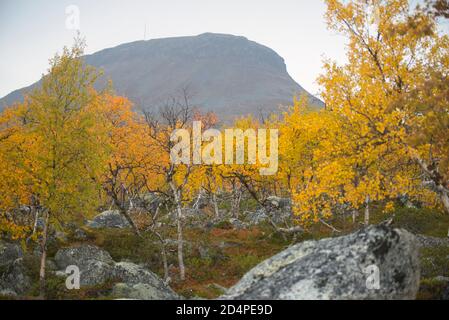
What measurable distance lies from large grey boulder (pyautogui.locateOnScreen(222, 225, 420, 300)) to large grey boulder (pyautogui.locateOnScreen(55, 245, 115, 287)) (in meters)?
11.2

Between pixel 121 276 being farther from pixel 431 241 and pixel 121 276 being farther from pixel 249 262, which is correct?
pixel 431 241

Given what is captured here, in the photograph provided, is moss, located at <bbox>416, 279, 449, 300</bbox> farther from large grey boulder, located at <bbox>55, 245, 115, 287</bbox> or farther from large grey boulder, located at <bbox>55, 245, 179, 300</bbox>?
large grey boulder, located at <bbox>55, 245, 115, 287</bbox>

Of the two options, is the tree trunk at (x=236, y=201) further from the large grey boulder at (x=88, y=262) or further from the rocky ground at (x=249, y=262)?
the large grey boulder at (x=88, y=262)

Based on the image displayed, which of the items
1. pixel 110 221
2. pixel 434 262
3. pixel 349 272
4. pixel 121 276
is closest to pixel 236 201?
pixel 110 221

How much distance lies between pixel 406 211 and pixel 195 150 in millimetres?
21039

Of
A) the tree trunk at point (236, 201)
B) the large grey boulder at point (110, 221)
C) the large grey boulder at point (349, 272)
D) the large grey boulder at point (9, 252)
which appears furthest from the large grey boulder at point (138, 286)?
the tree trunk at point (236, 201)

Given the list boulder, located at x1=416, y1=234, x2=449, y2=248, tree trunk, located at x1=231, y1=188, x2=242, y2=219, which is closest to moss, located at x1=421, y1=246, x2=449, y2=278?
boulder, located at x1=416, y1=234, x2=449, y2=248

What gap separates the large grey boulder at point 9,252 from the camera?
2282cm

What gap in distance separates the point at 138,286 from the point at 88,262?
21.5 ft

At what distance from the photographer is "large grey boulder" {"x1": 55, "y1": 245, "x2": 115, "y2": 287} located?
64.6ft

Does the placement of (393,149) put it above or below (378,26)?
below
